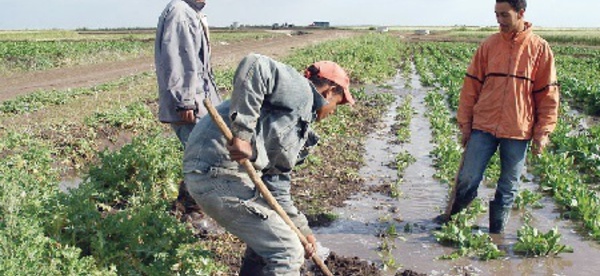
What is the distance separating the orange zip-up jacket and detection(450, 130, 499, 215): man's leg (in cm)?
11

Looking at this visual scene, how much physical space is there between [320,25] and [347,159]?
10921 cm

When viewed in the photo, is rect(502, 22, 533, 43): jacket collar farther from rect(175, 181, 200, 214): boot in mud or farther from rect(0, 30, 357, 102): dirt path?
rect(0, 30, 357, 102): dirt path

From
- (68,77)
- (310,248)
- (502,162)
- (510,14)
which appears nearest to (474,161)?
(502,162)

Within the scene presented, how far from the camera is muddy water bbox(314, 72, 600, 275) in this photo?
5.10 m

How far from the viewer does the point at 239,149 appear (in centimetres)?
310

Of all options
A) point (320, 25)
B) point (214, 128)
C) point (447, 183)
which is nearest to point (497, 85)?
point (447, 183)

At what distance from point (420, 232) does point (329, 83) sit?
290 cm

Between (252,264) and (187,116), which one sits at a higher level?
(187,116)

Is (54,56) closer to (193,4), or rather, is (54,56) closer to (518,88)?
(193,4)

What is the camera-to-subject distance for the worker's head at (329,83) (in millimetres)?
3482

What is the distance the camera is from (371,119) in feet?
40.4

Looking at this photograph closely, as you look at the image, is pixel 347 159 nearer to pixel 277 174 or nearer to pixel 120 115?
pixel 120 115

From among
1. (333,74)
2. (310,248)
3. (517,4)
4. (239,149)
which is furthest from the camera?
(517,4)

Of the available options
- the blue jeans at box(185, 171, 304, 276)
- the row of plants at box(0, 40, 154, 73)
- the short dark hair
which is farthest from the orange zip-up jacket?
the row of plants at box(0, 40, 154, 73)
